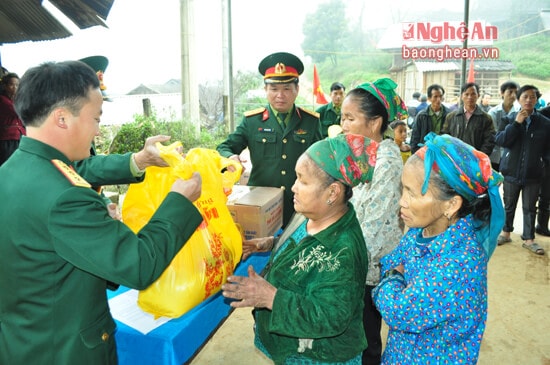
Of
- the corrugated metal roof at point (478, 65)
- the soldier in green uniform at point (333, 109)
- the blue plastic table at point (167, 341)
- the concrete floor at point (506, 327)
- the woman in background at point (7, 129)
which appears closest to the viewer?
the blue plastic table at point (167, 341)

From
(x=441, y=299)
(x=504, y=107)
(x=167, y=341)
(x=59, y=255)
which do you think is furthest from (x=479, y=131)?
(x=59, y=255)

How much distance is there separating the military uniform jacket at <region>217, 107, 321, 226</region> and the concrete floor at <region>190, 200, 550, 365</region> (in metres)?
1.14

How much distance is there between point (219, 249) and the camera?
151 centimetres

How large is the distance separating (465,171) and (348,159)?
0.36 metres

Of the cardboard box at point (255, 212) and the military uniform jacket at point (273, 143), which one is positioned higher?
the military uniform jacket at point (273, 143)

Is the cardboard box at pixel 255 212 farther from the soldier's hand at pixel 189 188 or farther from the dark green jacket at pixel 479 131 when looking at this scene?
the dark green jacket at pixel 479 131

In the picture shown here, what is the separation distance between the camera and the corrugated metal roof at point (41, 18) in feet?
12.0

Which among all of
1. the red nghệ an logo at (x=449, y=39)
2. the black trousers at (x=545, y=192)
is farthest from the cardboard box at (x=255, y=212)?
the red nghệ an logo at (x=449, y=39)

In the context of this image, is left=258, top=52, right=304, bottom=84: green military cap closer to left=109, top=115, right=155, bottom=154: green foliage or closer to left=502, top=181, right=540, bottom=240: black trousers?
left=502, top=181, right=540, bottom=240: black trousers

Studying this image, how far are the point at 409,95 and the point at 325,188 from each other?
9.56 m

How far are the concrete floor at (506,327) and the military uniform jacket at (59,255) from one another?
1421 millimetres

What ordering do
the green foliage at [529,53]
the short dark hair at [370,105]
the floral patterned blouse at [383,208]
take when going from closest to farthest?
1. the floral patterned blouse at [383,208]
2. the short dark hair at [370,105]
3. the green foliage at [529,53]

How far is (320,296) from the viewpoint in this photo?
3.90 feet

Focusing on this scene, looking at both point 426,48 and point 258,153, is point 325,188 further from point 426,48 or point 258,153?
point 426,48
